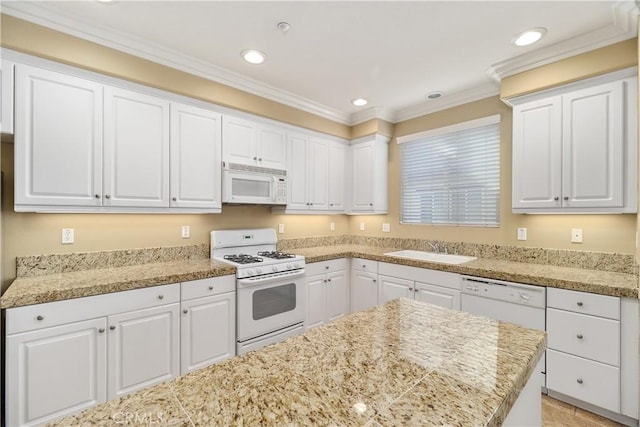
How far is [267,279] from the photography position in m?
2.62

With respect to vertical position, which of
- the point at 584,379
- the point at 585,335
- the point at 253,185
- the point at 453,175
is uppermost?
the point at 453,175

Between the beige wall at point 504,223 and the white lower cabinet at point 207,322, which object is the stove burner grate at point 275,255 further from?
the beige wall at point 504,223

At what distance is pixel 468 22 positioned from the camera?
205 cm

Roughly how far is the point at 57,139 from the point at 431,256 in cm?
338

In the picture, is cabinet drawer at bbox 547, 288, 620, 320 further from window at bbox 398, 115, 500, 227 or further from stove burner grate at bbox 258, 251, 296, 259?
stove burner grate at bbox 258, 251, 296, 259

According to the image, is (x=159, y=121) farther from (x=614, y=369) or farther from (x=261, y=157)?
(x=614, y=369)

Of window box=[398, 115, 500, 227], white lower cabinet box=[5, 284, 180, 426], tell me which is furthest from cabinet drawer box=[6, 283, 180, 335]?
window box=[398, 115, 500, 227]

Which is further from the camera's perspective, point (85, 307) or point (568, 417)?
point (568, 417)

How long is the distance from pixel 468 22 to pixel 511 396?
2230mm

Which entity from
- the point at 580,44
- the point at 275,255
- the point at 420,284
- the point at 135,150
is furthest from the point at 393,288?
the point at 135,150

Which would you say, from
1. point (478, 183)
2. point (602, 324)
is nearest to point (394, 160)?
point (478, 183)

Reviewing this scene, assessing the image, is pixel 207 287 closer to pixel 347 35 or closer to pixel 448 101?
pixel 347 35

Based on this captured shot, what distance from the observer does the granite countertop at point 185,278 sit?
5.79ft

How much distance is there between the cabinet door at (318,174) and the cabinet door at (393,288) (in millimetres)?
1138
